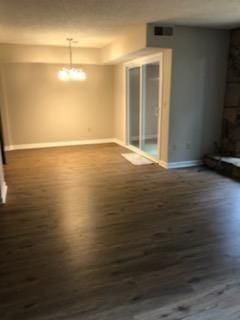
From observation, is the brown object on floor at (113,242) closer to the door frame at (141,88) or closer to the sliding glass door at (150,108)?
the door frame at (141,88)

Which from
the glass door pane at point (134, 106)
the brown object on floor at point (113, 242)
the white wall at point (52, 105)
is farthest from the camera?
the white wall at point (52, 105)

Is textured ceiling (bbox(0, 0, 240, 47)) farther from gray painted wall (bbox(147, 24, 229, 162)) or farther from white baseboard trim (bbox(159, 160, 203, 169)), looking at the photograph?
white baseboard trim (bbox(159, 160, 203, 169))

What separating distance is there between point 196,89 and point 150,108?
123 centimetres

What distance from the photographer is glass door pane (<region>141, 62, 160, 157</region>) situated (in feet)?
18.8

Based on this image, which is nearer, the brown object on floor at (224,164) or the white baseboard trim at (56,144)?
the brown object on floor at (224,164)

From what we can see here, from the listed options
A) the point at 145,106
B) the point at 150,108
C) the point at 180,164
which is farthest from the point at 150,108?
the point at 180,164

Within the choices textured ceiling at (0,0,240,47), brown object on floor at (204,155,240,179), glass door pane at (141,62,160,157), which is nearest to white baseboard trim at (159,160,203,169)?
brown object on floor at (204,155,240,179)

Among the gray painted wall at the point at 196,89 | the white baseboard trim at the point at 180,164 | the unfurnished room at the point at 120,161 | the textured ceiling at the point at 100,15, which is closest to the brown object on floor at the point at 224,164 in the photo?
the unfurnished room at the point at 120,161

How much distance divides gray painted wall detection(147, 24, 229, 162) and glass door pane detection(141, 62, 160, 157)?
0.62 m

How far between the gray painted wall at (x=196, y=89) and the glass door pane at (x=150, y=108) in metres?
0.62

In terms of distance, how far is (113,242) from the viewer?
2771 millimetres

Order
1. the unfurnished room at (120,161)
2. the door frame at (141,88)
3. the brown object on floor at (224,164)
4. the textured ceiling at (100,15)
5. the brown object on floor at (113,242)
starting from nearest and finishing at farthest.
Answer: the brown object on floor at (113,242)
the unfurnished room at (120,161)
the textured ceiling at (100,15)
the brown object on floor at (224,164)
the door frame at (141,88)

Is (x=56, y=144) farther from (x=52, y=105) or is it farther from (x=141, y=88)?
(x=141, y=88)

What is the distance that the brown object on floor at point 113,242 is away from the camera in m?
2.00
